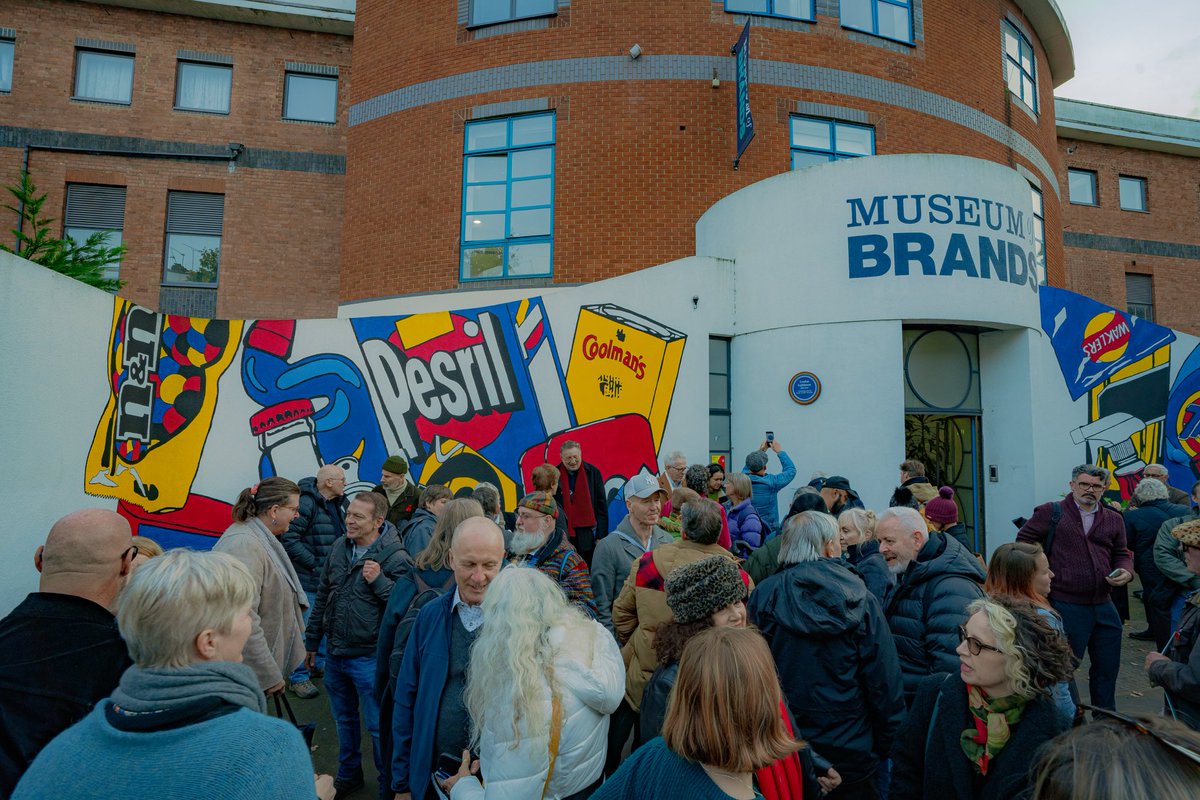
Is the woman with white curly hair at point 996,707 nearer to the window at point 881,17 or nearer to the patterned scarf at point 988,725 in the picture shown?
the patterned scarf at point 988,725

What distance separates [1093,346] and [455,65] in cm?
1269

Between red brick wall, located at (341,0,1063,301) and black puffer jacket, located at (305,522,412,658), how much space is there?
29.3 ft

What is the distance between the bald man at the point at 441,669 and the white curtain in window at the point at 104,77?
64.1ft

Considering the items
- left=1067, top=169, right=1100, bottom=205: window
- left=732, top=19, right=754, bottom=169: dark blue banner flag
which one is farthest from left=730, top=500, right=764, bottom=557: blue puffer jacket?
left=1067, top=169, right=1100, bottom=205: window

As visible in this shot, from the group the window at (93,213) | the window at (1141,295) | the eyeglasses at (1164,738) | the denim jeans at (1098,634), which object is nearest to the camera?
the eyeglasses at (1164,738)

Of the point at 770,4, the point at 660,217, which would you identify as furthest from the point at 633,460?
the point at 770,4

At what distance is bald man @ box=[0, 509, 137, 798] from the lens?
7.38 ft

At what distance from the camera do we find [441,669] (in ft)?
9.50

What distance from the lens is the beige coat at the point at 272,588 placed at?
176 inches

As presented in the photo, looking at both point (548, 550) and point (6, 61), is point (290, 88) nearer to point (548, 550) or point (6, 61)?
point (6, 61)

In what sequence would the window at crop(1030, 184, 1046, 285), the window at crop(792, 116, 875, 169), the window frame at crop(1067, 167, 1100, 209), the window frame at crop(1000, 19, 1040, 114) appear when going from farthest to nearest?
the window frame at crop(1067, 167, 1100, 209) < the window at crop(1030, 184, 1046, 285) < the window frame at crop(1000, 19, 1040, 114) < the window at crop(792, 116, 875, 169)

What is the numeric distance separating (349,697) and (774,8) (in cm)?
1416

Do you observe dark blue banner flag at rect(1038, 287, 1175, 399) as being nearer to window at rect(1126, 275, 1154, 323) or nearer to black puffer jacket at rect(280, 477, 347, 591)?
black puffer jacket at rect(280, 477, 347, 591)

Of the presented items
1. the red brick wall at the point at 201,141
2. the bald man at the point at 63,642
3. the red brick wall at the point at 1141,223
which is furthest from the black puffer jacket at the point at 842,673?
the red brick wall at the point at 1141,223
